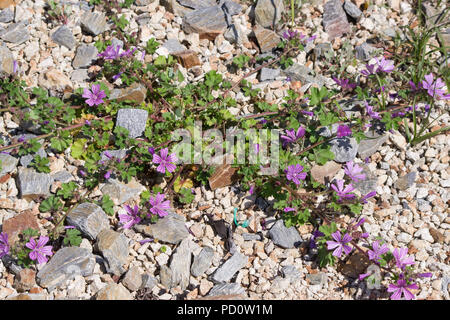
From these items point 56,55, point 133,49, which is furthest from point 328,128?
point 56,55

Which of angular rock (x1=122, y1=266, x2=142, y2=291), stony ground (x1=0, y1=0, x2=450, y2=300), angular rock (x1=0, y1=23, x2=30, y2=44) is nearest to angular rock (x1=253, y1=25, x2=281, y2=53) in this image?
stony ground (x1=0, y1=0, x2=450, y2=300)

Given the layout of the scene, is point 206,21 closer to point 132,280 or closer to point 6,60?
point 6,60

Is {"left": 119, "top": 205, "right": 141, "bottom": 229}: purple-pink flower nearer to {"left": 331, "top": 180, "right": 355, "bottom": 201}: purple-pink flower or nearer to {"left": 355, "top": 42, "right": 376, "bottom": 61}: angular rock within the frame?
{"left": 331, "top": 180, "right": 355, "bottom": 201}: purple-pink flower

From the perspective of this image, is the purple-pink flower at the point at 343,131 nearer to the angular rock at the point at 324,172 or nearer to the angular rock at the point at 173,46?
the angular rock at the point at 324,172

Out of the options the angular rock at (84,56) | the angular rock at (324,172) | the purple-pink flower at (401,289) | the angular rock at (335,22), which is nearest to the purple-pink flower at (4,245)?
the angular rock at (84,56)

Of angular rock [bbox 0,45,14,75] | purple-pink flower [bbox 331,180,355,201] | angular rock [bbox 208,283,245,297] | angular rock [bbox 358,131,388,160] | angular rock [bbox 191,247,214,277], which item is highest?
angular rock [bbox 0,45,14,75]
